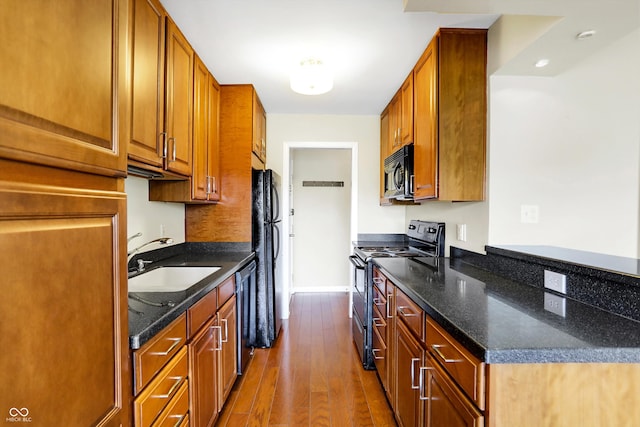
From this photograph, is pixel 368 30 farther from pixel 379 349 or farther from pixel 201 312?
pixel 379 349

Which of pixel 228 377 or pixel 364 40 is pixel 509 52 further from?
pixel 228 377

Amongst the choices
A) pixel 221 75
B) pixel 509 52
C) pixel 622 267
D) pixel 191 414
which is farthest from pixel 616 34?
pixel 191 414

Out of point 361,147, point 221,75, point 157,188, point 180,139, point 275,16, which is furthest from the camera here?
point 361,147

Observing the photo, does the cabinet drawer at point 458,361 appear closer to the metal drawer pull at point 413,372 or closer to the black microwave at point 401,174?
the metal drawer pull at point 413,372

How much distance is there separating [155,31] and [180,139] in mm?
577

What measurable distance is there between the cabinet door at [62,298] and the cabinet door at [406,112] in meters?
2.14

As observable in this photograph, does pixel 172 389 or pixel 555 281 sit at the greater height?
pixel 555 281

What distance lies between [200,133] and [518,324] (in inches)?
86.3

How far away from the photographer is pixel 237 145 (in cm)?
270

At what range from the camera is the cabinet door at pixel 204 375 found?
1.43 meters

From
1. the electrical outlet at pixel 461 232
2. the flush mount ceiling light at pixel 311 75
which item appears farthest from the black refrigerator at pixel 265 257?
the electrical outlet at pixel 461 232

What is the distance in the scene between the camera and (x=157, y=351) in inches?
43.6

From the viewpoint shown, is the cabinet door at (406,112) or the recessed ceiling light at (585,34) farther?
the cabinet door at (406,112)

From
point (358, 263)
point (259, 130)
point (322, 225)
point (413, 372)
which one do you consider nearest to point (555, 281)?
point (413, 372)
